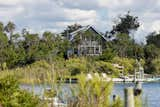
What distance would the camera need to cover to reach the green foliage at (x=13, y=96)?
9984mm

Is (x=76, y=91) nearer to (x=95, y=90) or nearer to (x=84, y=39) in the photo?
(x=95, y=90)

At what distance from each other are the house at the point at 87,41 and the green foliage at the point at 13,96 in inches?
2897

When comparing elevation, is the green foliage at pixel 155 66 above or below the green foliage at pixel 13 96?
below

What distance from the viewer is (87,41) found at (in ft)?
290

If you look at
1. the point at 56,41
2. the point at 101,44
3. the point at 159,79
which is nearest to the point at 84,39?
the point at 101,44

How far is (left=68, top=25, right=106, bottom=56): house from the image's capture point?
8619 cm

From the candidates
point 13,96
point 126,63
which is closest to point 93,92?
point 13,96

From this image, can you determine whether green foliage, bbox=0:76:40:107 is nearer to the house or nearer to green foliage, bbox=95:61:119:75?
green foliage, bbox=95:61:119:75

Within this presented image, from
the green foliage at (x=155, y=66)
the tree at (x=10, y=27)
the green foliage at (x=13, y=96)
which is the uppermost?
the tree at (x=10, y=27)

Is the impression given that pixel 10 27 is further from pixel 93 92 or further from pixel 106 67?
pixel 93 92

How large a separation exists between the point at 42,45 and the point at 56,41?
2974 millimetres

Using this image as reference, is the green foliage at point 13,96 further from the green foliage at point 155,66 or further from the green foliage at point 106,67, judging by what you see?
the green foliage at point 155,66

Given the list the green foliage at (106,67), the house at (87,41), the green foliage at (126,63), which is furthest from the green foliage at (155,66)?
the green foliage at (106,67)

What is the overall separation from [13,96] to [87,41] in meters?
78.1
